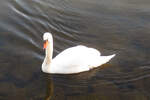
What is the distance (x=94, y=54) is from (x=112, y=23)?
90.3 inches

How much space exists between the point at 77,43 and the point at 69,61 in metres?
1.40

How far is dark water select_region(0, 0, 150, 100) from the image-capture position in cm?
745

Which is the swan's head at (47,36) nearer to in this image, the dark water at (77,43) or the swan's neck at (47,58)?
the swan's neck at (47,58)

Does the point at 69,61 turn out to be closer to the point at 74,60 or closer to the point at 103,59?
the point at 74,60

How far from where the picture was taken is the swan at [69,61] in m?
7.89

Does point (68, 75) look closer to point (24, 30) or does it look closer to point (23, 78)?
point (23, 78)

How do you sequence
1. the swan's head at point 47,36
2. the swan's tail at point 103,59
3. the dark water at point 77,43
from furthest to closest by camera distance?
1. the swan's tail at point 103,59
2. the swan's head at point 47,36
3. the dark water at point 77,43

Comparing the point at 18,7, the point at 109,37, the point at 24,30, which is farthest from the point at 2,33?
the point at 109,37

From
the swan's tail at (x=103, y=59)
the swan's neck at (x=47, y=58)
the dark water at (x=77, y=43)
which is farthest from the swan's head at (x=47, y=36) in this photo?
the swan's tail at (x=103, y=59)

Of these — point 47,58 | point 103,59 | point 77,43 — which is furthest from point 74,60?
point 77,43

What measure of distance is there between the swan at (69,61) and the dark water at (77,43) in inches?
6.7

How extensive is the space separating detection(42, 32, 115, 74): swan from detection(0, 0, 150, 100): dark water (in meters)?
0.17

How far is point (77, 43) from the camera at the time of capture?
919cm

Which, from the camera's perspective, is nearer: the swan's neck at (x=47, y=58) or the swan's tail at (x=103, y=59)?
the swan's neck at (x=47, y=58)
